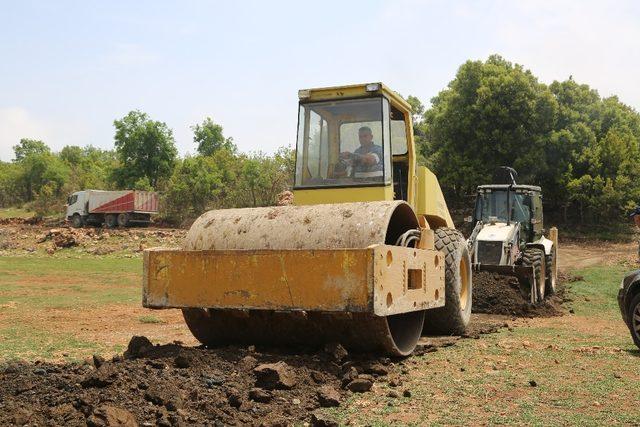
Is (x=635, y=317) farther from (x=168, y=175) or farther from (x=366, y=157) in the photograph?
(x=168, y=175)

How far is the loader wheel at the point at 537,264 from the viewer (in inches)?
617

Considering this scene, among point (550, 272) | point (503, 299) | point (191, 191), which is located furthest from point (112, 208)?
point (503, 299)

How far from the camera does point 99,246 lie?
3669cm

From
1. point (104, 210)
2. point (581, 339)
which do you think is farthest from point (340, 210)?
point (104, 210)

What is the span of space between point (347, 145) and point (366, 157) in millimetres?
320

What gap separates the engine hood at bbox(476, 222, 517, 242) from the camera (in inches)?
627

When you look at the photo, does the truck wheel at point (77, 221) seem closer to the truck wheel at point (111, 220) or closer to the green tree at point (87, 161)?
the truck wheel at point (111, 220)

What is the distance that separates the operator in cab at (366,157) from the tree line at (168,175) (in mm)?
33482

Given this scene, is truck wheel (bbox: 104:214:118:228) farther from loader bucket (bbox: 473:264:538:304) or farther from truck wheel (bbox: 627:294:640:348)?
truck wheel (bbox: 627:294:640:348)

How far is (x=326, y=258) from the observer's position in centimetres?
639

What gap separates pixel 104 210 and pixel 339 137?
42146 mm

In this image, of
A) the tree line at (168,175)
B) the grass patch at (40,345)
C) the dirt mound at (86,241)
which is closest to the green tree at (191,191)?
the tree line at (168,175)

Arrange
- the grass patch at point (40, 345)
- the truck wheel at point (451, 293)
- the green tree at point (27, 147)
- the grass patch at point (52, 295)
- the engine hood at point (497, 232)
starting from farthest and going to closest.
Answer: the green tree at point (27, 147)
the engine hood at point (497, 232)
the grass patch at point (52, 295)
the truck wheel at point (451, 293)
the grass patch at point (40, 345)

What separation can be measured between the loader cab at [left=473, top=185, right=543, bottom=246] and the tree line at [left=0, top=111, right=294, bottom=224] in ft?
83.2
